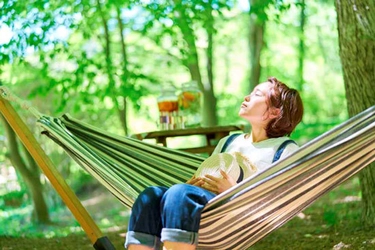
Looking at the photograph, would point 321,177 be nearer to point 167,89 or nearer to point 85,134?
point 85,134

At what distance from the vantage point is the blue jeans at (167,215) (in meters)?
1.85

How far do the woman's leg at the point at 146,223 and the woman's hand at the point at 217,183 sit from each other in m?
0.18

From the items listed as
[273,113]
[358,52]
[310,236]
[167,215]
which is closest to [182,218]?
[167,215]

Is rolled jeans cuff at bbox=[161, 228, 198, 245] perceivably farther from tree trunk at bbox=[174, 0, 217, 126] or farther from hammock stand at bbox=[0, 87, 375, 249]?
tree trunk at bbox=[174, 0, 217, 126]

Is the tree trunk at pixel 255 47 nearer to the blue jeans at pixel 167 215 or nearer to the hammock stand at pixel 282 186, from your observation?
the hammock stand at pixel 282 186

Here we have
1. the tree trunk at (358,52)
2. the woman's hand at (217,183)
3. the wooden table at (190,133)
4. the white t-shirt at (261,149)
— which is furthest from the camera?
the wooden table at (190,133)

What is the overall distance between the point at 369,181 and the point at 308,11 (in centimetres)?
595

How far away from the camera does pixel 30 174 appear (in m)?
5.27

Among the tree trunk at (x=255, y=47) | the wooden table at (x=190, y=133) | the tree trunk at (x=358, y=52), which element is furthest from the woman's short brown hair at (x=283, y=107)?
the tree trunk at (x=255, y=47)

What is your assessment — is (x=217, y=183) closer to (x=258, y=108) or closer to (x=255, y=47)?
(x=258, y=108)

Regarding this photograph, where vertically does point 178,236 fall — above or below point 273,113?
below

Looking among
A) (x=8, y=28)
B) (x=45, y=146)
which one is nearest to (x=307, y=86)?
(x=45, y=146)

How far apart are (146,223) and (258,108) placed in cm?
65

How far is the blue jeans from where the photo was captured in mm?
1846
